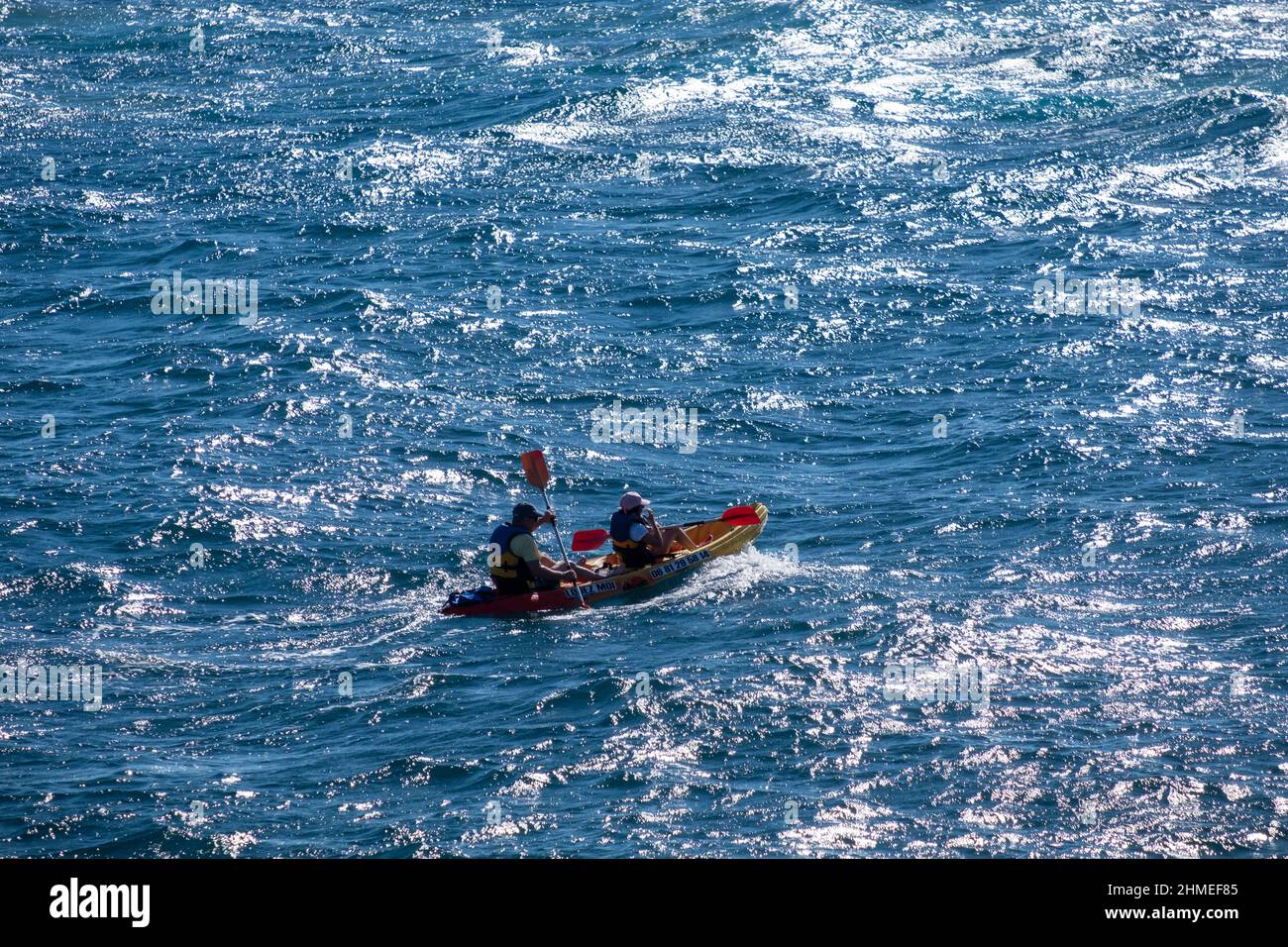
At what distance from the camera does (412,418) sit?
29766 mm

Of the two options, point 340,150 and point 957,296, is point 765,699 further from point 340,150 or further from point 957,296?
point 340,150

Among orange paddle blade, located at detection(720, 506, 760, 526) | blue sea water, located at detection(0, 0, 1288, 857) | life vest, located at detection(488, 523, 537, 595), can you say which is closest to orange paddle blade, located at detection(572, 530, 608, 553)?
blue sea water, located at detection(0, 0, 1288, 857)

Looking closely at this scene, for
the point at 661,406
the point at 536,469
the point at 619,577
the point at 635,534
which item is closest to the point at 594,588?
the point at 619,577

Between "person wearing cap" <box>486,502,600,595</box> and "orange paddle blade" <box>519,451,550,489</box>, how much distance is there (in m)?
0.95

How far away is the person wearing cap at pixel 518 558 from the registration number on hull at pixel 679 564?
5.40 feet

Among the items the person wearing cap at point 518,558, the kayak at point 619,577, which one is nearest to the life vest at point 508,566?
the person wearing cap at point 518,558

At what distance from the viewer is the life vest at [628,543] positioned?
23.7 m

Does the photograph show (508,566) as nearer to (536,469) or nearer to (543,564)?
(543,564)

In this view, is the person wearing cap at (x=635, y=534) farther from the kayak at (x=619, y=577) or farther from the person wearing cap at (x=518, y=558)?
the person wearing cap at (x=518, y=558)

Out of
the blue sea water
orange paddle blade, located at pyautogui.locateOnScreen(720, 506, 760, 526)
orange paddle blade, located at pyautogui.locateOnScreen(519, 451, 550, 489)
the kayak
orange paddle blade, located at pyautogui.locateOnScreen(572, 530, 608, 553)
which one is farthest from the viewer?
orange paddle blade, located at pyautogui.locateOnScreen(572, 530, 608, 553)

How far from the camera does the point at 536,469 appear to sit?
950 inches

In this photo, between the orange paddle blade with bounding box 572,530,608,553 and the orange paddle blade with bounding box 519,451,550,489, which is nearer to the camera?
the orange paddle blade with bounding box 519,451,550,489

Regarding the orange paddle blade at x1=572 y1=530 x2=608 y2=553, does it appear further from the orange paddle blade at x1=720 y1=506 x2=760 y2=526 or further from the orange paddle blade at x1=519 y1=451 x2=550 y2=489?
the orange paddle blade at x1=720 y1=506 x2=760 y2=526

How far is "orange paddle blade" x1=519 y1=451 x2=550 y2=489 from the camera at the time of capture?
24.0 meters
